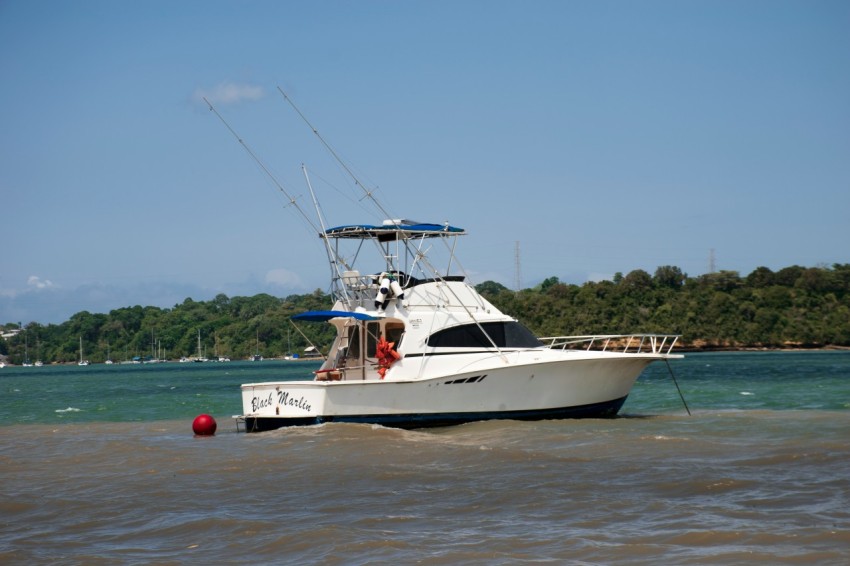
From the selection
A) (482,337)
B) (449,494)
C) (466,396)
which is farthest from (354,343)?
(449,494)

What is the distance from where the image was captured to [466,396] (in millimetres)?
21391

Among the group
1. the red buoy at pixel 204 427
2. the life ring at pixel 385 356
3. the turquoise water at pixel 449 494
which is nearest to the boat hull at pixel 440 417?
the turquoise water at pixel 449 494

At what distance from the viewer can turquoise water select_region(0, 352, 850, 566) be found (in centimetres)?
1077

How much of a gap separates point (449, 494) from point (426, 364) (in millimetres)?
7976

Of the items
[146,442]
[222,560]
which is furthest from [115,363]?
[222,560]

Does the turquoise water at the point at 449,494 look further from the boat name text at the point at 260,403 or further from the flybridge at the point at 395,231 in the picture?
the flybridge at the point at 395,231

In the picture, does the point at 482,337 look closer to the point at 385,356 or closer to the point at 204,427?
the point at 385,356

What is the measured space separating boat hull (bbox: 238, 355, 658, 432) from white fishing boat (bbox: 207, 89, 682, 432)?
0.06ft

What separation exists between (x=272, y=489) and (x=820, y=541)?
744cm

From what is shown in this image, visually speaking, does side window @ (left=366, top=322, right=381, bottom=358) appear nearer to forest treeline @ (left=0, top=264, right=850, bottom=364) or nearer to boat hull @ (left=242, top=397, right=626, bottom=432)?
boat hull @ (left=242, top=397, right=626, bottom=432)

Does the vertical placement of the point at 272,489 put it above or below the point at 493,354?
below

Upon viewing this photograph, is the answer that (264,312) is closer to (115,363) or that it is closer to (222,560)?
(115,363)

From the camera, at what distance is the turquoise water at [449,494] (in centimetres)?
1077

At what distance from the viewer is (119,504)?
1423cm
